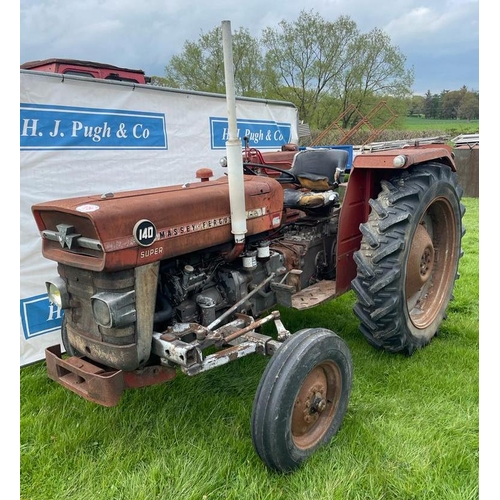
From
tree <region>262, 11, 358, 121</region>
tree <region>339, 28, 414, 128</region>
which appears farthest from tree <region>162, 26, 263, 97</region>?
tree <region>339, 28, 414, 128</region>

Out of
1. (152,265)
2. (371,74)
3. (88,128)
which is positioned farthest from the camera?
(371,74)

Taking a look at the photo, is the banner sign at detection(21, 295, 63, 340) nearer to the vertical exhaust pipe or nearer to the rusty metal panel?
the vertical exhaust pipe

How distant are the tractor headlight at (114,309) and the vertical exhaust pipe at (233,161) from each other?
0.67 metres

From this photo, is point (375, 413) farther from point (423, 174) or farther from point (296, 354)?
point (423, 174)

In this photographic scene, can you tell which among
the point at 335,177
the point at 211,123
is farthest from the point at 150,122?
the point at 335,177

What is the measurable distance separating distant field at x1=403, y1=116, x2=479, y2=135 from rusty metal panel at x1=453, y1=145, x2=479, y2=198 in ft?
27.1

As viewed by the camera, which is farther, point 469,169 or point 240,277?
point 469,169

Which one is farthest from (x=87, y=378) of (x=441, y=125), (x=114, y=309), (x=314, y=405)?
(x=441, y=125)

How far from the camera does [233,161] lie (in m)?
2.24

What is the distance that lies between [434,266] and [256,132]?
318 centimetres

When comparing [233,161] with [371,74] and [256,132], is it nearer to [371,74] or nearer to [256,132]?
[256,132]

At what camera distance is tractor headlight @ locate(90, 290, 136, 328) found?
206 cm

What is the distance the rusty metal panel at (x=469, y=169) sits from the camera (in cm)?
1039

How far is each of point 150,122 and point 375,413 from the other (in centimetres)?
329
